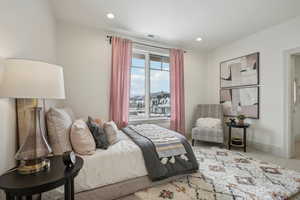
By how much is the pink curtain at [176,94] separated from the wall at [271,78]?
1.61 m

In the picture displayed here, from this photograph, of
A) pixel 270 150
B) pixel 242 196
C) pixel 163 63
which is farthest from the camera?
pixel 163 63

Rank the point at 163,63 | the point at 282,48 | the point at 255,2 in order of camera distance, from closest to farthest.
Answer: the point at 255,2 → the point at 282,48 → the point at 163,63

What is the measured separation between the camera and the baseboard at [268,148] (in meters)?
2.79

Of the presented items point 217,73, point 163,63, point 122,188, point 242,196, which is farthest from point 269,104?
point 122,188

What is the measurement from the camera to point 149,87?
3.67 metres

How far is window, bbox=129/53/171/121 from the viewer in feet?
11.5

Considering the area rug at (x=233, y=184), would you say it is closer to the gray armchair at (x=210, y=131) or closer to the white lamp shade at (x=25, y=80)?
the gray armchair at (x=210, y=131)

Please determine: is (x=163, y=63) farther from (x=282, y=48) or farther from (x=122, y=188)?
(x=122, y=188)

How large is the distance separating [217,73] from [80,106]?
378 centimetres

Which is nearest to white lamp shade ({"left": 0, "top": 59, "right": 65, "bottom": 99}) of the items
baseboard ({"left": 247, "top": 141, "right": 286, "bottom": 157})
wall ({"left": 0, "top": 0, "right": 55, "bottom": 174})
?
wall ({"left": 0, "top": 0, "right": 55, "bottom": 174})

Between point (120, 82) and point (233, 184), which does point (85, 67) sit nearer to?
point (120, 82)

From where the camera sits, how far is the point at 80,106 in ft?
9.53

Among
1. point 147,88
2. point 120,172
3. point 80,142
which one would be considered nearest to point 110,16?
point 147,88

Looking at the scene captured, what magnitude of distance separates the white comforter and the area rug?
1.08 feet
